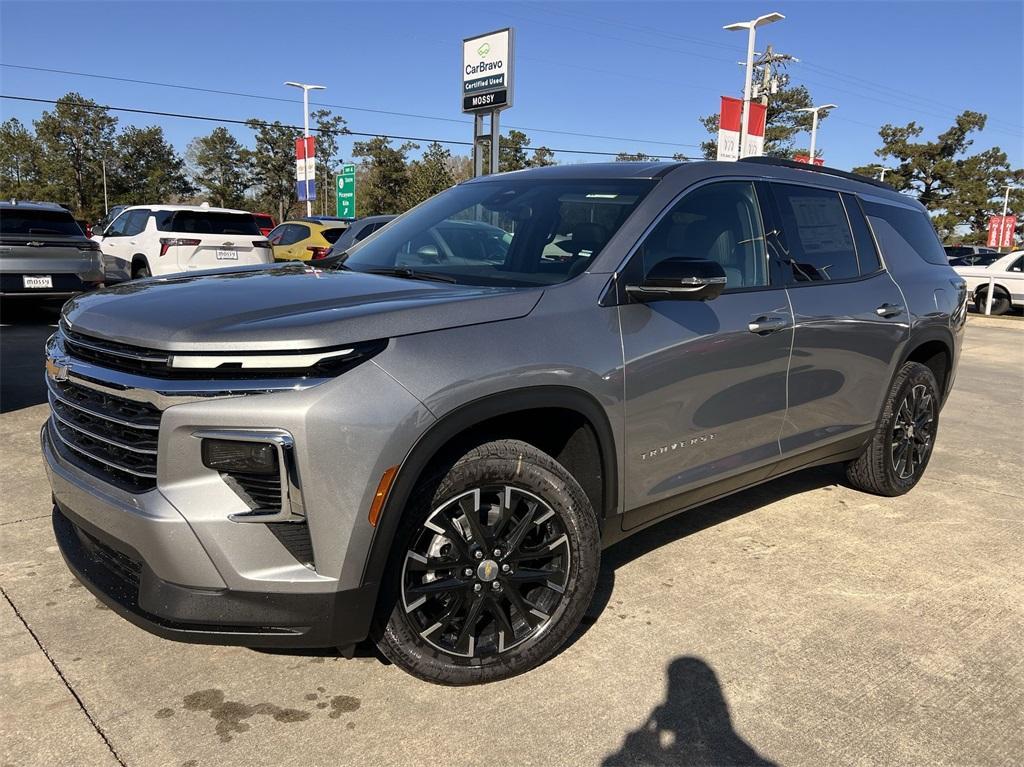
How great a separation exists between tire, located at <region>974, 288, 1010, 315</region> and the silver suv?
18390mm

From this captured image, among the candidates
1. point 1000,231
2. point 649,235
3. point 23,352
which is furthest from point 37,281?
point 1000,231

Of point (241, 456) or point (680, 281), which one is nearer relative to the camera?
point (241, 456)

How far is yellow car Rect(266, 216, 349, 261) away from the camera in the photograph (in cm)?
1548

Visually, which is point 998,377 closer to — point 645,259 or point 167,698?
point 645,259

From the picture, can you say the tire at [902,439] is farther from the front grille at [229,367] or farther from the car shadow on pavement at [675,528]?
the front grille at [229,367]

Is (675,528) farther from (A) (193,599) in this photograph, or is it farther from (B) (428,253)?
(A) (193,599)

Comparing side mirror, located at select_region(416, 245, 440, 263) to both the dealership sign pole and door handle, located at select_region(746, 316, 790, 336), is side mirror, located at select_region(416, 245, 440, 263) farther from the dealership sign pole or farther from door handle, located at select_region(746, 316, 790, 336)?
the dealership sign pole

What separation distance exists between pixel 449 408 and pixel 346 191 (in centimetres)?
2732

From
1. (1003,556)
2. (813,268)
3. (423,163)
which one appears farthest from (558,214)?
(423,163)

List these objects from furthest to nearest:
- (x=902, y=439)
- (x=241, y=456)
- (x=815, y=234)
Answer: (x=902, y=439) → (x=815, y=234) → (x=241, y=456)

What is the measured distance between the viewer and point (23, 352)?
8953 millimetres

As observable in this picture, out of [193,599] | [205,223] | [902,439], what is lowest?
[902,439]

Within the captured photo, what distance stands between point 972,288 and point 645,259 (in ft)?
65.7

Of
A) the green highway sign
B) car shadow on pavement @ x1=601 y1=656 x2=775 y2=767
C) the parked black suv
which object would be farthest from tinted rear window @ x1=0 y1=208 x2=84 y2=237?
the green highway sign
